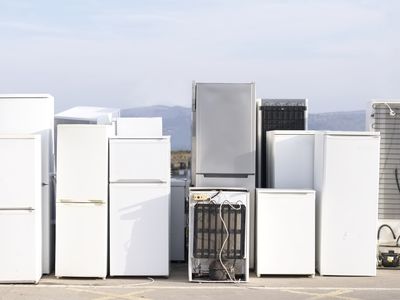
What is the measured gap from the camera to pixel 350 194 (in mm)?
9086

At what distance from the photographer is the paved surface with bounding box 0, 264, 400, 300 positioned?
8023 millimetres

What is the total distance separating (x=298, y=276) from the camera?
9148 mm

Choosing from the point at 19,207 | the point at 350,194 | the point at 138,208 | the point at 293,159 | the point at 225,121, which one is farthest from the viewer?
the point at 293,159

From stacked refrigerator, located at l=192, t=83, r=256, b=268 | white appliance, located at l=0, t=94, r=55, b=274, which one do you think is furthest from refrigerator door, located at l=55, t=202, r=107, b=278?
stacked refrigerator, located at l=192, t=83, r=256, b=268

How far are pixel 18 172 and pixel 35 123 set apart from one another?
34.0 inches

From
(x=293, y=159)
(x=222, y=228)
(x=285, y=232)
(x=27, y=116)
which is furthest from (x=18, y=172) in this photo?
(x=293, y=159)

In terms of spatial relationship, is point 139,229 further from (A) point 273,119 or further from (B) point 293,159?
(A) point 273,119

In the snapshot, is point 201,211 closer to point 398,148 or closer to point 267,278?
point 267,278

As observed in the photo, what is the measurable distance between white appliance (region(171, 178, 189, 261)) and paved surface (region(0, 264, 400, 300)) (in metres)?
1.06

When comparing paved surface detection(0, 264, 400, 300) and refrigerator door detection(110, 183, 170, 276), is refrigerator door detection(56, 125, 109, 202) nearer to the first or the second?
refrigerator door detection(110, 183, 170, 276)

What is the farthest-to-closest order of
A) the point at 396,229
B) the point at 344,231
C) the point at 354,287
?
1. the point at 396,229
2. the point at 344,231
3. the point at 354,287

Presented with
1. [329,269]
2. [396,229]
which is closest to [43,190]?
[329,269]

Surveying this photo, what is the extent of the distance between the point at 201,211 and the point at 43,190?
7.04 ft

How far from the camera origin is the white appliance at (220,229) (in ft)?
28.6
